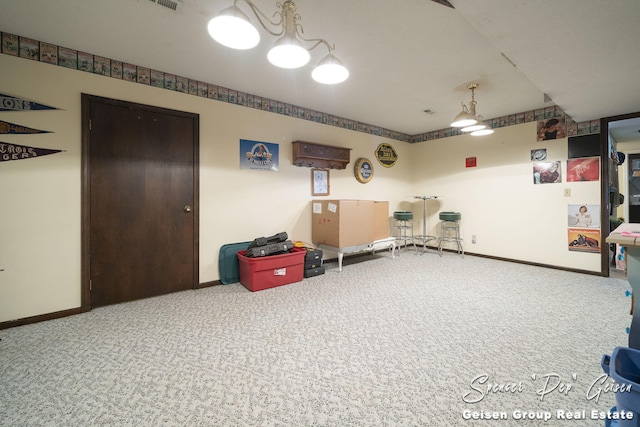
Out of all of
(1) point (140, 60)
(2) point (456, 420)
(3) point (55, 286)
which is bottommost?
(2) point (456, 420)

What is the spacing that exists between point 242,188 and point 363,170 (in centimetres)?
252

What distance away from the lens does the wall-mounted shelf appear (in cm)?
402

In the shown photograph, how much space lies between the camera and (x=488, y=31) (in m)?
1.85

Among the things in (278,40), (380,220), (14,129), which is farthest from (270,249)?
(14,129)

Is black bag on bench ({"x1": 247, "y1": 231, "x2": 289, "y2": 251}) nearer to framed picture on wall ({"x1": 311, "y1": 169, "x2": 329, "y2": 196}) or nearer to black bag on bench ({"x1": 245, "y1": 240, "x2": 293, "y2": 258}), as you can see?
black bag on bench ({"x1": 245, "y1": 240, "x2": 293, "y2": 258})

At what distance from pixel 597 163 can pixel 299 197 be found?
4.49m

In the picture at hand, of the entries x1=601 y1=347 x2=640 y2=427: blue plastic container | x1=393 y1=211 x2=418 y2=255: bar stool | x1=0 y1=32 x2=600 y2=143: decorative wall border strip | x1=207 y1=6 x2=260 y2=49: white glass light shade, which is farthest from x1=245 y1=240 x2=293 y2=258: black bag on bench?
x1=601 y1=347 x2=640 y2=427: blue plastic container

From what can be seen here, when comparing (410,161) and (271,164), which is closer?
(271,164)

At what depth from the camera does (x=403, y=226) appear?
562 cm

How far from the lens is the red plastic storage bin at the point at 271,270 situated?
3189 mm

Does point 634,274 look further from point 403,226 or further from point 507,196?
point 403,226

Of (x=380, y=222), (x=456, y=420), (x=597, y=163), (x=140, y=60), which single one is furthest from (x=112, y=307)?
(x=597, y=163)

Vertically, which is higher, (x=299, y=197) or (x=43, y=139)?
(x=43, y=139)

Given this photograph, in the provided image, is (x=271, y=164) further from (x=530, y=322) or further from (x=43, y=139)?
(x=530, y=322)
